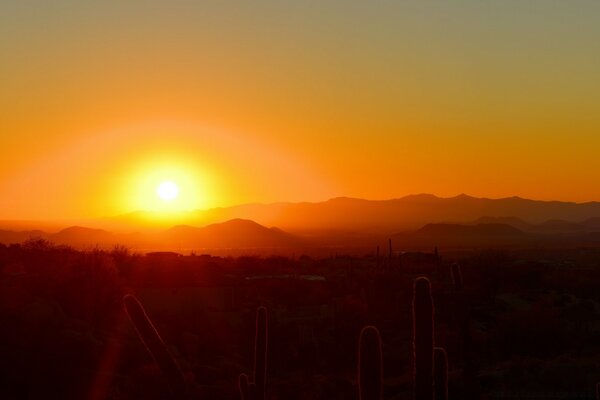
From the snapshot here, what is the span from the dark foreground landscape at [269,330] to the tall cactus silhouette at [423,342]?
854 centimetres

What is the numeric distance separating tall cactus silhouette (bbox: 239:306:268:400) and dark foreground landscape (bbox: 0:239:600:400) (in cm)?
424

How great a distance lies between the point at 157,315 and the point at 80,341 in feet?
28.1

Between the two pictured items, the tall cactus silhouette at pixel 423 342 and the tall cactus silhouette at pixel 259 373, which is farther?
the tall cactus silhouette at pixel 259 373

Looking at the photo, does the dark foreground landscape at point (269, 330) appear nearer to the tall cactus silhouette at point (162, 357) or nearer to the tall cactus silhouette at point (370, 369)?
the tall cactus silhouette at point (162, 357)

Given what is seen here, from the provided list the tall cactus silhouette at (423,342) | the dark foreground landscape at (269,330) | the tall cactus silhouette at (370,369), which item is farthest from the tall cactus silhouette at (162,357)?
the dark foreground landscape at (269,330)

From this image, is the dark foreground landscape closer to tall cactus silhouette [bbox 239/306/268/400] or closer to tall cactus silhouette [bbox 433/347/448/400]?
tall cactus silhouette [bbox 239/306/268/400]

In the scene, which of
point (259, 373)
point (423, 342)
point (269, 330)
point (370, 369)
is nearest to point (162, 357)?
point (370, 369)

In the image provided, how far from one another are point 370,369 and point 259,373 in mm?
4301

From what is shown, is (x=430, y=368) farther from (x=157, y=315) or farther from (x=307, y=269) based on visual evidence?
(x=307, y=269)

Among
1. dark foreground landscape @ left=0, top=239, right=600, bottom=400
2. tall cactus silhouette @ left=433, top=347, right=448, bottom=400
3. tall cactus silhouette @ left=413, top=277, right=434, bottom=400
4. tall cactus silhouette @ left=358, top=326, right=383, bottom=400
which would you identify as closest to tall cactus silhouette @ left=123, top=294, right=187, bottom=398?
tall cactus silhouette @ left=358, top=326, right=383, bottom=400

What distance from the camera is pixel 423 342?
10836 mm

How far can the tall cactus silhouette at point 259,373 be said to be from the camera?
43.4 ft

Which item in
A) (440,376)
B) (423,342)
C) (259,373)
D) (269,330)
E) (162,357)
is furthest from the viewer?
(269,330)

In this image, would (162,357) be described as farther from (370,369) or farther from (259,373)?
(259,373)
